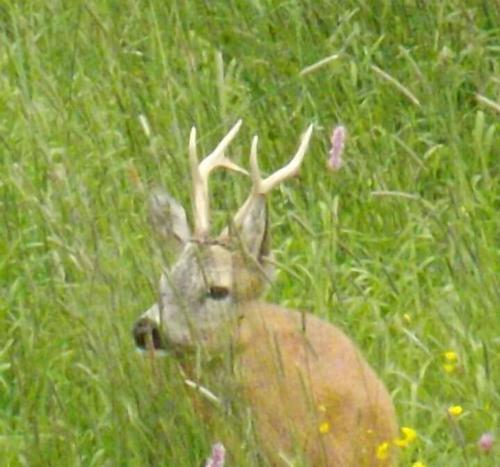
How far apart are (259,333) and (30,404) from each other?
73 cm

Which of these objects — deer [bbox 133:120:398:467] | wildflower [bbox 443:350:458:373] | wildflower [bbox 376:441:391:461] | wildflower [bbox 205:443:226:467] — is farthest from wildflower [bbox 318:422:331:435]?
wildflower [bbox 205:443:226:467]

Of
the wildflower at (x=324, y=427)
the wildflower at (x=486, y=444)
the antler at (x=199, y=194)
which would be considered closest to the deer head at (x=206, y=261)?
the antler at (x=199, y=194)

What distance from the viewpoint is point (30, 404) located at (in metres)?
5.65

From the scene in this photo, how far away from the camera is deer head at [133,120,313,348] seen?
5.66 meters

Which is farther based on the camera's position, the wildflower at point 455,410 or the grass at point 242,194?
the grass at point 242,194

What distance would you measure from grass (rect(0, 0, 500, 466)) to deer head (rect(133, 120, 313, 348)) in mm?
91

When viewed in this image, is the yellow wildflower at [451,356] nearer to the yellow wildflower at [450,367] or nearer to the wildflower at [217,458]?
the yellow wildflower at [450,367]

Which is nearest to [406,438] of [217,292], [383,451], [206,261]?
[383,451]

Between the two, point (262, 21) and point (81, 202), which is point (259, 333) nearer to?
point (81, 202)

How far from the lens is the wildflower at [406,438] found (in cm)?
543

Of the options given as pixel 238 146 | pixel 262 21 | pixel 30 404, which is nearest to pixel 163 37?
pixel 262 21

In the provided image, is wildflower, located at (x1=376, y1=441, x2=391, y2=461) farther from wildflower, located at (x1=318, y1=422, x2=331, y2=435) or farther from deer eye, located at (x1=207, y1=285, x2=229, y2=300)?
deer eye, located at (x1=207, y1=285, x2=229, y2=300)

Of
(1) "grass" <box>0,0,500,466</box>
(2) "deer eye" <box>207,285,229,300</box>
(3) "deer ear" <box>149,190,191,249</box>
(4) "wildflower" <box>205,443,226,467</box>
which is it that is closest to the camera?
(4) "wildflower" <box>205,443,226,467</box>

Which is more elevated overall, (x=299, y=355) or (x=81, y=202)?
(x=81, y=202)
